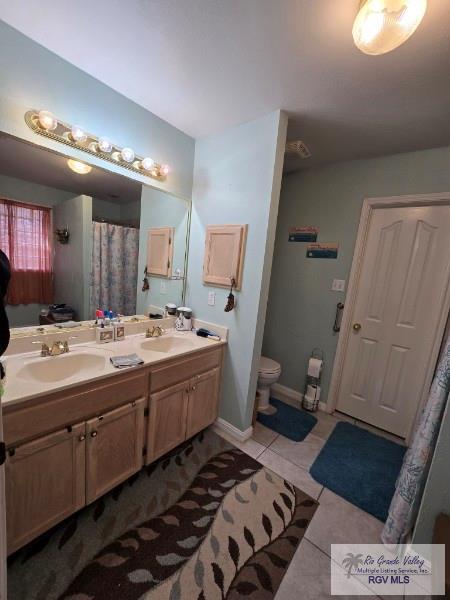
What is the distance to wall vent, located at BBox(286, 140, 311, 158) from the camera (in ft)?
6.24

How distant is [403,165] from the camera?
1949mm

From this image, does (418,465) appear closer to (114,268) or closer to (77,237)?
(114,268)

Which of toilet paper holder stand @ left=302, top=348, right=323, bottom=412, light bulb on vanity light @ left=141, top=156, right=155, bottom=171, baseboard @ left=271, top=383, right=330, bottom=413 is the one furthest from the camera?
baseboard @ left=271, top=383, right=330, bottom=413

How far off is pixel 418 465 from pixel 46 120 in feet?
8.58

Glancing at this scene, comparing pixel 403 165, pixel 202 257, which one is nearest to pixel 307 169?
pixel 403 165

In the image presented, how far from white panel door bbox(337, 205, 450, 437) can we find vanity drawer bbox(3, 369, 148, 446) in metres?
2.03

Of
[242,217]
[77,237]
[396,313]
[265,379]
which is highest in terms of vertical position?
[242,217]

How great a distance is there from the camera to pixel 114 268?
5.85 ft

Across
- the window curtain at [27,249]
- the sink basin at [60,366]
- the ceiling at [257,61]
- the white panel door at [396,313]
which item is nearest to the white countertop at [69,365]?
the sink basin at [60,366]

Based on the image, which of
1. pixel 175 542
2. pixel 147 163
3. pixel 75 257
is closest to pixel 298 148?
pixel 147 163

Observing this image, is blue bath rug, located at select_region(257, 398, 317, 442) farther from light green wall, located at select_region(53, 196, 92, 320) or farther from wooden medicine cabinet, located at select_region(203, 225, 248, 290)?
light green wall, located at select_region(53, 196, 92, 320)

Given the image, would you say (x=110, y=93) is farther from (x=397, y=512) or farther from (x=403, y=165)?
(x=397, y=512)

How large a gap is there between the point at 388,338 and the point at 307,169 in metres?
1.82

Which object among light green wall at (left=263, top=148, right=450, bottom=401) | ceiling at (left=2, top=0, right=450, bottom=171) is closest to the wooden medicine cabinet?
ceiling at (left=2, top=0, right=450, bottom=171)
